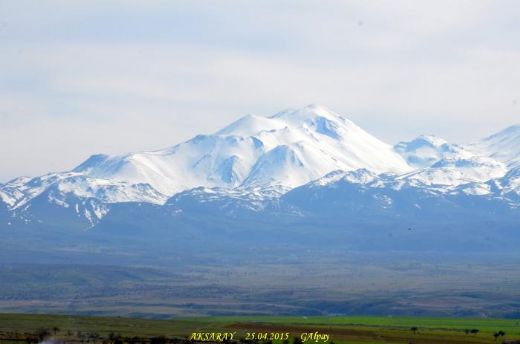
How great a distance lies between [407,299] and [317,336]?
89.7m

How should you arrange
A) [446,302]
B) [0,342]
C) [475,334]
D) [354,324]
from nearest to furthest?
[0,342], [475,334], [354,324], [446,302]

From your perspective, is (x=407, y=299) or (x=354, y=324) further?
(x=407, y=299)

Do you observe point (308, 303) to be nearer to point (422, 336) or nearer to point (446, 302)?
point (446, 302)

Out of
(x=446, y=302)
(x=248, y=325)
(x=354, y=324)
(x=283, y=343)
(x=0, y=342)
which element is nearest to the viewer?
(x=0, y=342)

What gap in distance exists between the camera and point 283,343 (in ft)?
333

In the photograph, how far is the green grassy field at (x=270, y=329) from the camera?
108938 millimetres

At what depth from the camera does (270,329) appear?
121938mm

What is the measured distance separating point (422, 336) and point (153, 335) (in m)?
25.8


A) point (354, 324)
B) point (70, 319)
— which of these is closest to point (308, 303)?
point (354, 324)

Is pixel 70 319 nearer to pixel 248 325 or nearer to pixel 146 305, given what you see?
pixel 248 325

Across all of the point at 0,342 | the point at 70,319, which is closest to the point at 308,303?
the point at 70,319

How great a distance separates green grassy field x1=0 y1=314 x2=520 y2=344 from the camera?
10894 cm

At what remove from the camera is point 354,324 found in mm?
140250

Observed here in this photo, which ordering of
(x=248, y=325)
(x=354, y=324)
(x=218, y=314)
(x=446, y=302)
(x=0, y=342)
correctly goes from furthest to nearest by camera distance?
(x=446, y=302) < (x=218, y=314) < (x=354, y=324) < (x=248, y=325) < (x=0, y=342)
